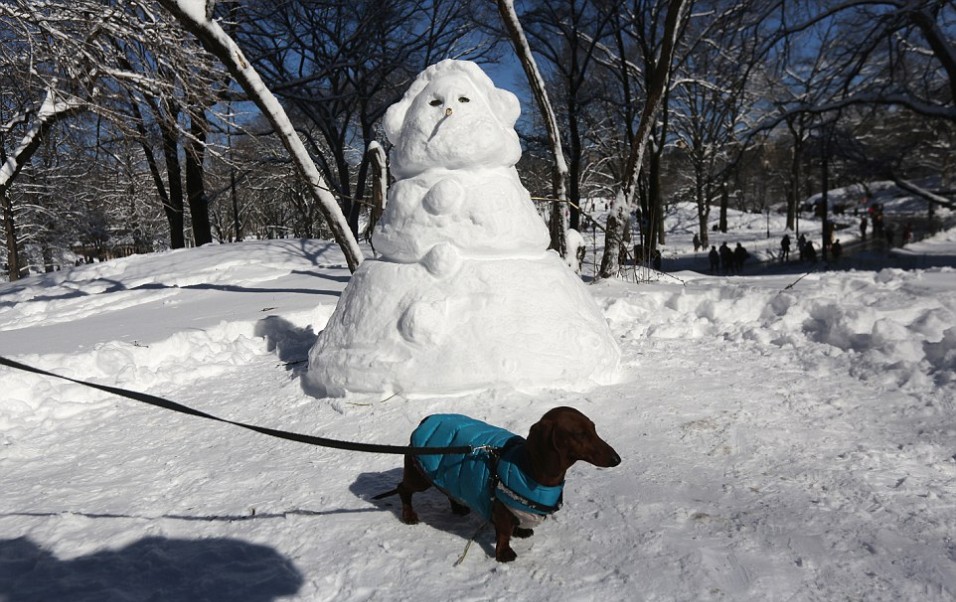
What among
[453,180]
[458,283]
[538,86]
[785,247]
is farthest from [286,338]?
[785,247]

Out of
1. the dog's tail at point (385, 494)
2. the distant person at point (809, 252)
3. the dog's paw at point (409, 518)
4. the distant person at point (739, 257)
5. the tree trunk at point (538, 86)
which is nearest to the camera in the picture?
the dog's paw at point (409, 518)

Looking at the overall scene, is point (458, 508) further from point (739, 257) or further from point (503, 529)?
point (739, 257)

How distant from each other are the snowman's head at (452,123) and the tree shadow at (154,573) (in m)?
3.22

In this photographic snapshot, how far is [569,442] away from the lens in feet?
7.27

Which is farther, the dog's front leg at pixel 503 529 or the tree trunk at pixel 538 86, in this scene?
the tree trunk at pixel 538 86

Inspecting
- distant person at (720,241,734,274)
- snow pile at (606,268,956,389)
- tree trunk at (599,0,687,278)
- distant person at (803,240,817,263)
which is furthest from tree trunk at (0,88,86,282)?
distant person at (803,240,817,263)

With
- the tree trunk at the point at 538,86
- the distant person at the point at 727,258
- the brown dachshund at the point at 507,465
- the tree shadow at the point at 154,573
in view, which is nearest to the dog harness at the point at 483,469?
the brown dachshund at the point at 507,465

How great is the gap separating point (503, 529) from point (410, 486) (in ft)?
1.87

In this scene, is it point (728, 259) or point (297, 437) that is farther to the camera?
point (728, 259)

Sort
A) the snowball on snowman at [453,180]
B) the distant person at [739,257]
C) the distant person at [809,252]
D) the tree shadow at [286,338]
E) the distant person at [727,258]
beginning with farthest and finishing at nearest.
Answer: the distant person at [739,257]
the distant person at [727,258]
the distant person at [809,252]
the tree shadow at [286,338]
the snowball on snowman at [453,180]

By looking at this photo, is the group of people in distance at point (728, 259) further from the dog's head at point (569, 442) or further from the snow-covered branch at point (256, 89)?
the dog's head at point (569, 442)

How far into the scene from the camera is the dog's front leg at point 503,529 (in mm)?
2367

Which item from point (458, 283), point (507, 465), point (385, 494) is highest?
point (458, 283)

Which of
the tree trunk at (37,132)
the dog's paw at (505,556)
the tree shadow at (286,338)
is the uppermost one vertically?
the tree trunk at (37,132)
